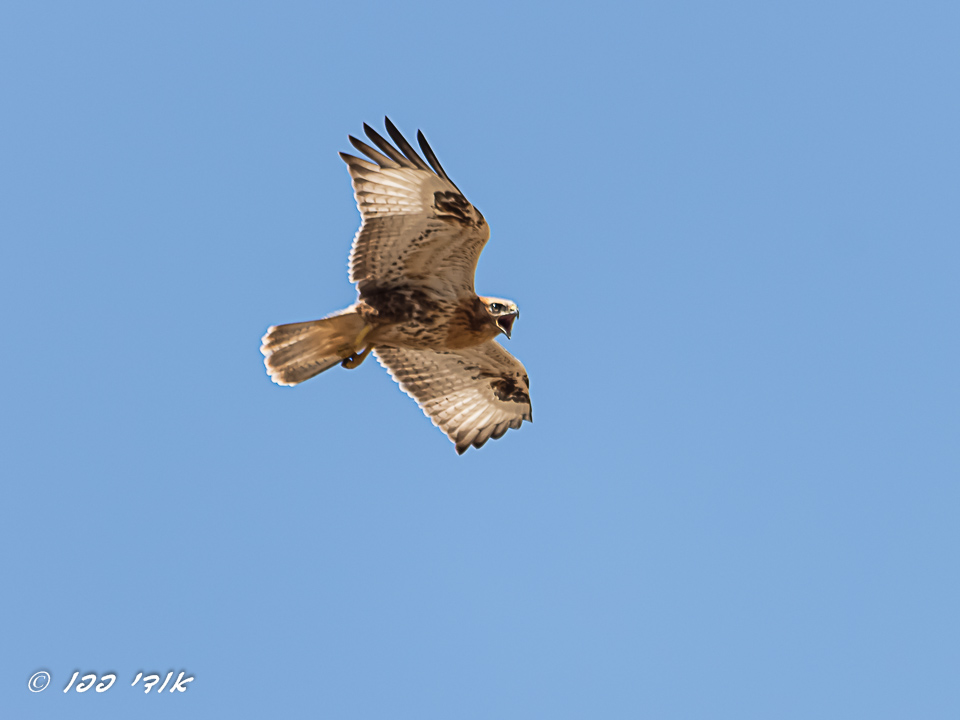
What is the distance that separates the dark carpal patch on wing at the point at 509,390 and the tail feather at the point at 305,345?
6.70ft

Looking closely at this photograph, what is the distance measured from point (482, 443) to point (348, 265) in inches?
97.1

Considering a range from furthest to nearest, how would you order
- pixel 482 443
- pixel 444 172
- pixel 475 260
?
pixel 482 443 < pixel 475 260 < pixel 444 172

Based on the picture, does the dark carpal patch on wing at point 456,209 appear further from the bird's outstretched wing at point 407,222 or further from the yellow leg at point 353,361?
the yellow leg at point 353,361

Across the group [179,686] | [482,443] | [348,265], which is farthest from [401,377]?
[179,686]

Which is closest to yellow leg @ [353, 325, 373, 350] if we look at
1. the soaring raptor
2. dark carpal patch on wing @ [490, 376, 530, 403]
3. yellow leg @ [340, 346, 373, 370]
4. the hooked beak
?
the soaring raptor

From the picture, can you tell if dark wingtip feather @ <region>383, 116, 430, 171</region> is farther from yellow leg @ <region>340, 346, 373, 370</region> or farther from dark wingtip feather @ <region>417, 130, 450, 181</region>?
yellow leg @ <region>340, 346, 373, 370</region>

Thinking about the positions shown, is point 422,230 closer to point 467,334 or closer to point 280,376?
point 467,334

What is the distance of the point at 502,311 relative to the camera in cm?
925

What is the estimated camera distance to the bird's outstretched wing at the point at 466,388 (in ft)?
34.6

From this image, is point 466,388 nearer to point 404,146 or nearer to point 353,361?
point 353,361

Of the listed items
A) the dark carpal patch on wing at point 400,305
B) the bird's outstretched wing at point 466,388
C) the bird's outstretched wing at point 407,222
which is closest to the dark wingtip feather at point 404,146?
the bird's outstretched wing at point 407,222

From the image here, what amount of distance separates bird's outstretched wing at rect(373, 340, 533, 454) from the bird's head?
3.81ft

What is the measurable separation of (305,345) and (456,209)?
1.85 metres

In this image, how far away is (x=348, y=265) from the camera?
9250 millimetres
